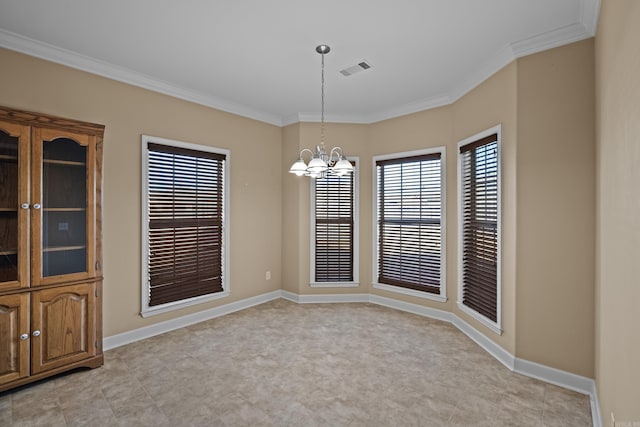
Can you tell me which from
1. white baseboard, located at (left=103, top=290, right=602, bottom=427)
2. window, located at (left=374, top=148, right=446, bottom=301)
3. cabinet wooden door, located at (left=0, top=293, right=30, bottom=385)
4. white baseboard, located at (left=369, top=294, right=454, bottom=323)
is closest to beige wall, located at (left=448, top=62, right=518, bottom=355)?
white baseboard, located at (left=103, top=290, right=602, bottom=427)

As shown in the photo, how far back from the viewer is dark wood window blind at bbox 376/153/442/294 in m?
4.38

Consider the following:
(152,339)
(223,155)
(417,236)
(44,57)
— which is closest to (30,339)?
(152,339)

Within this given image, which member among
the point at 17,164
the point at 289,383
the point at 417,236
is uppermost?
the point at 17,164

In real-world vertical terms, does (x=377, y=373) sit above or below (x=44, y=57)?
below

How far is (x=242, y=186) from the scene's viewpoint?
479cm

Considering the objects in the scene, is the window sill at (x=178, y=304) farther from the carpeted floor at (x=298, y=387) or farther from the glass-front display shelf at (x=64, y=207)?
the glass-front display shelf at (x=64, y=207)

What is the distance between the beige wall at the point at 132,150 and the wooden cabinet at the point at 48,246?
481 millimetres

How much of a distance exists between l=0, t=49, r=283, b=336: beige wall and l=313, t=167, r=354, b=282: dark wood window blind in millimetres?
838

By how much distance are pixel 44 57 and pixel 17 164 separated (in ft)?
3.72

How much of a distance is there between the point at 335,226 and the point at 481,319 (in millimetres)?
2394

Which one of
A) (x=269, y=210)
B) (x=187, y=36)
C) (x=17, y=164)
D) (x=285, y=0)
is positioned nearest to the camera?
(x=285, y=0)

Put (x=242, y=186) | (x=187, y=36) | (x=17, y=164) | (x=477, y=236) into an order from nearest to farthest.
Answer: (x=17, y=164)
(x=187, y=36)
(x=477, y=236)
(x=242, y=186)

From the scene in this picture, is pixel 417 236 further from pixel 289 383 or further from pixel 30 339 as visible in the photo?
pixel 30 339

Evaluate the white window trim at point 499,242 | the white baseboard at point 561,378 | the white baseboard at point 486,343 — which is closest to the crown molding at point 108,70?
the white window trim at point 499,242
